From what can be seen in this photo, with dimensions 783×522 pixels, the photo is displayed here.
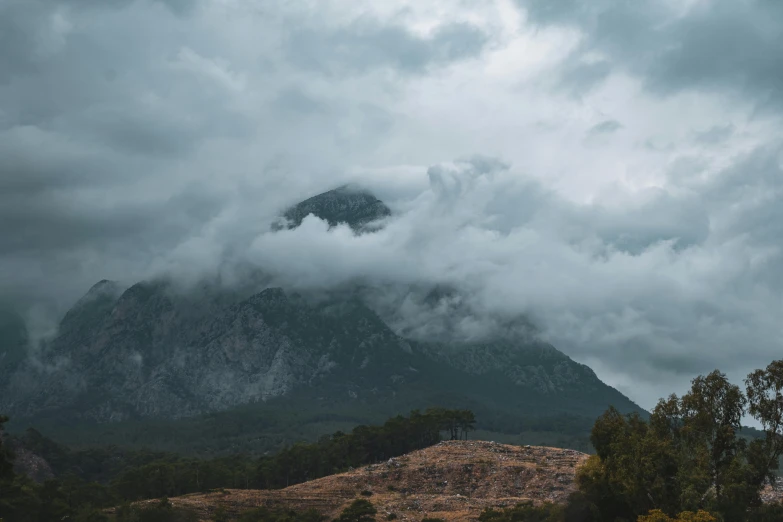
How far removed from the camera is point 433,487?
5404 inches

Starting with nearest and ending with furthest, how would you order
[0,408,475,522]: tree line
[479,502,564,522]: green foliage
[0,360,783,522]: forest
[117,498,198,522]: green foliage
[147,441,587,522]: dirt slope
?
[0,360,783,522]: forest < [479,502,564,522]: green foliage < [117,498,198,522]: green foliage < [147,441,587,522]: dirt slope < [0,408,475,522]: tree line

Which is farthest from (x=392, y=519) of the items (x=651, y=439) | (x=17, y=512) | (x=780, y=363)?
(x=780, y=363)

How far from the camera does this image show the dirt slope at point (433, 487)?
12056 centimetres

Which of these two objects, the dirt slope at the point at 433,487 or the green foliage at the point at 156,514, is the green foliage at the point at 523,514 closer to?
the dirt slope at the point at 433,487

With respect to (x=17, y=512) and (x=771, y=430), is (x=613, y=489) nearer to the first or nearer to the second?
(x=771, y=430)

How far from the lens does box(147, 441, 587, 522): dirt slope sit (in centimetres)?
12056

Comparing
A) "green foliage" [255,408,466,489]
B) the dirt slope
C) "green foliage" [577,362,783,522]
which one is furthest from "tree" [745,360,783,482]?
"green foliage" [255,408,466,489]

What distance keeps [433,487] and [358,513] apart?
33.0 metres

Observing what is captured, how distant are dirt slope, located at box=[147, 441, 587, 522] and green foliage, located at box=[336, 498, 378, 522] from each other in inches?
187

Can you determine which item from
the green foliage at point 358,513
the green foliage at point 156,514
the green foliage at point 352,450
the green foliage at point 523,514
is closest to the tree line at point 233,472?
the green foliage at point 352,450

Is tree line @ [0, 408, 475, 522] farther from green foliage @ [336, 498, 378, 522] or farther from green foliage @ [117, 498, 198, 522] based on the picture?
green foliage @ [336, 498, 378, 522]

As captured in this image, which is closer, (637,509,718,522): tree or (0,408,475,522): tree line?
(637,509,718,522): tree

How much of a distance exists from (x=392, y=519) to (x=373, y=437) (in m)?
77.5

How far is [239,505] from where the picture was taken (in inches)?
4943
